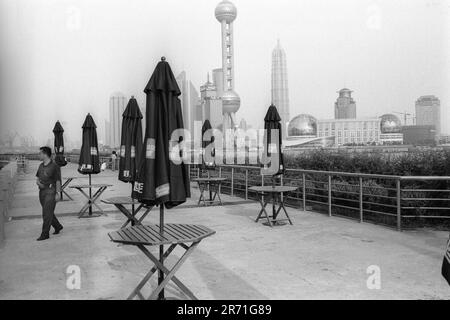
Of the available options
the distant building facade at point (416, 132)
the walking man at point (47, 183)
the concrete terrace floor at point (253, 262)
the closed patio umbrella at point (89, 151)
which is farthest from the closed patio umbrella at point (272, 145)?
the distant building facade at point (416, 132)

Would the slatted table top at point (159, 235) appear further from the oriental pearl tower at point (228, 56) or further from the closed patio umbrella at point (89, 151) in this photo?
the oriental pearl tower at point (228, 56)

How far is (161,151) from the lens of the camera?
4.17m

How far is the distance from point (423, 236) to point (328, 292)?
3.98 m

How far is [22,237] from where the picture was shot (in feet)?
27.0

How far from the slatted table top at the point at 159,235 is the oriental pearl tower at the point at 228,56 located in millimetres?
138192

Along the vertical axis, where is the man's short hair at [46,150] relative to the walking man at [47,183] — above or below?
above

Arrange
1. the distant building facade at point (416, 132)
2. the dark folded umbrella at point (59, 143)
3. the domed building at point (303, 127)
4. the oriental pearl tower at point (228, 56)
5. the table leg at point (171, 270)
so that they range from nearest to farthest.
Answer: the table leg at point (171, 270) → the dark folded umbrella at point (59, 143) → the oriental pearl tower at point (228, 56) → the domed building at point (303, 127) → the distant building facade at point (416, 132)

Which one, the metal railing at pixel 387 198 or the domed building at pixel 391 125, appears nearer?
the metal railing at pixel 387 198

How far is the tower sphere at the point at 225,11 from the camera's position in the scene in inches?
5625

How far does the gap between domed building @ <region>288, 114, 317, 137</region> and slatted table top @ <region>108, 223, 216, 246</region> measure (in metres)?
150

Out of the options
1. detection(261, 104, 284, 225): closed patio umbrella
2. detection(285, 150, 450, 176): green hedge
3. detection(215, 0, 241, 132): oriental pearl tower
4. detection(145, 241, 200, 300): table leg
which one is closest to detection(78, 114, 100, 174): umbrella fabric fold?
detection(261, 104, 284, 225): closed patio umbrella

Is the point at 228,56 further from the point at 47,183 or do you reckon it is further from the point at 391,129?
the point at 47,183

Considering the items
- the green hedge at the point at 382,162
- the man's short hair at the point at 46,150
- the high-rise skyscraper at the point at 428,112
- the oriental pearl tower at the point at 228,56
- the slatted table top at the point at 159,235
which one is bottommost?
the slatted table top at the point at 159,235
